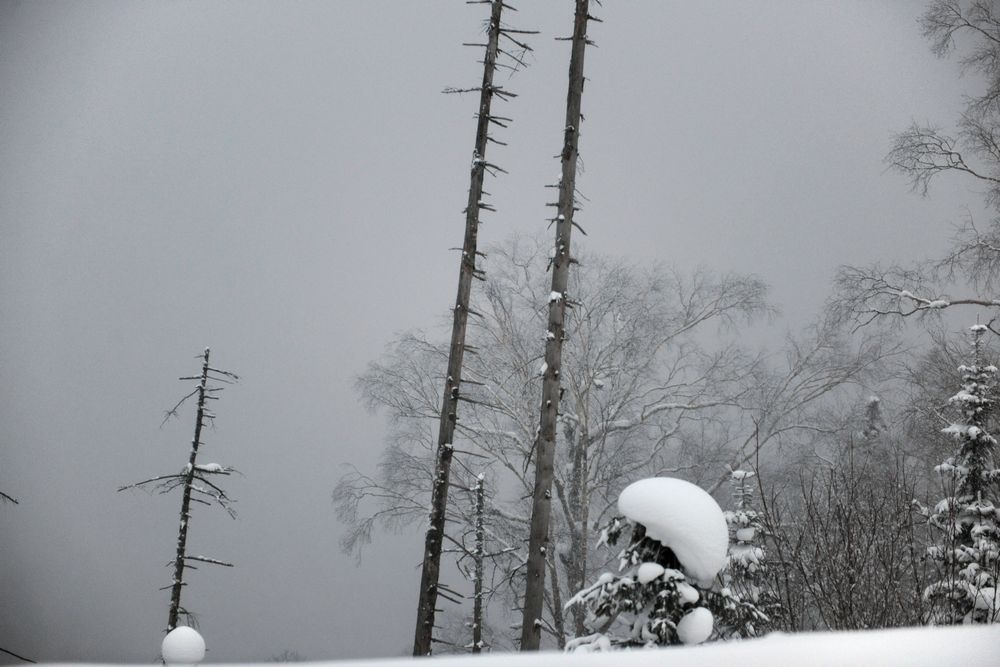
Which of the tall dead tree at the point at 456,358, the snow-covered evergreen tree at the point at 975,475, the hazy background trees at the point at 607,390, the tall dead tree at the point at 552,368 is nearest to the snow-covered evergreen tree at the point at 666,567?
the tall dead tree at the point at 552,368

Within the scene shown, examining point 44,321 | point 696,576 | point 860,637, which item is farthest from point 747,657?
point 44,321

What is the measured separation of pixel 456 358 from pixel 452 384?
0.29 metres

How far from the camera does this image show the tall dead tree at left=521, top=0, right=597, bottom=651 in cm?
688

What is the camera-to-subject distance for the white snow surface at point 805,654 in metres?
2.93

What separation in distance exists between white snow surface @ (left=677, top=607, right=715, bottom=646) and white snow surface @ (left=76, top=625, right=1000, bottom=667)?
2.01 ft

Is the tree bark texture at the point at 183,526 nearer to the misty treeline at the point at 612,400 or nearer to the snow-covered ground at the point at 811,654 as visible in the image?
the misty treeline at the point at 612,400

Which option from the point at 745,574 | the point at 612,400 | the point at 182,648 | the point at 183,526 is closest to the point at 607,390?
the point at 612,400

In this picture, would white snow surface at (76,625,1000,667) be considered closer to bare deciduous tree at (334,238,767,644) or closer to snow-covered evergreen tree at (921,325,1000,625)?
snow-covered evergreen tree at (921,325,1000,625)

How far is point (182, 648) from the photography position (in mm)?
2928

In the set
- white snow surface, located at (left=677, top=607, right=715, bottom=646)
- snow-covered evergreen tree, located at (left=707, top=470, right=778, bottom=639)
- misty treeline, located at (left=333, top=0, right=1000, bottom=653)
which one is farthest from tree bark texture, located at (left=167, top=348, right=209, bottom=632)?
white snow surface, located at (left=677, top=607, right=715, bottom=646)

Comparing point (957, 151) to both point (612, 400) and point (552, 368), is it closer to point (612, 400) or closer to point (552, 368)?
point (552, 368)

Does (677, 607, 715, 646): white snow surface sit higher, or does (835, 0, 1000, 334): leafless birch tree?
(835, 0, 1000, 334): leafless birch tree

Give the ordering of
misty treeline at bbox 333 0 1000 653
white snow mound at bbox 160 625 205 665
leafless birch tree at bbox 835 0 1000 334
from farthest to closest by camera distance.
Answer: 1. misty treeline at bbox 333 0 1000 653
2. leafless birch tree at bbox 835 0 1000 334
3. white snow mound at bbox 160 625 205 665

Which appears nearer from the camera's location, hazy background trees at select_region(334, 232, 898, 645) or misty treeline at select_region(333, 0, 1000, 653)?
misty treeline at select_region(333, 0, 1000, 653)
